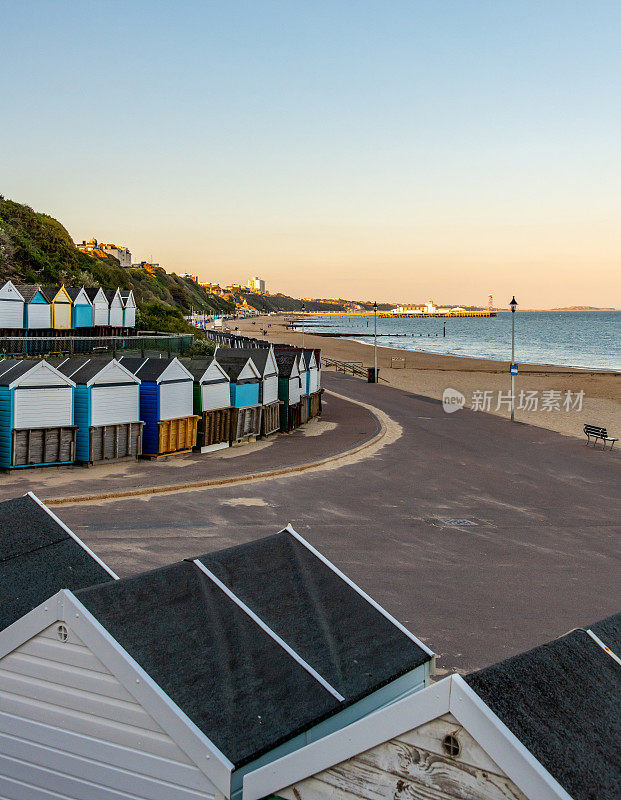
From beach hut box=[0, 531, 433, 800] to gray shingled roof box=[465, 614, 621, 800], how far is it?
157 cm

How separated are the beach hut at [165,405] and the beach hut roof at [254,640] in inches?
713

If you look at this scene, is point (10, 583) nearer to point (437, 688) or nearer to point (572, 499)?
point (437, 688)

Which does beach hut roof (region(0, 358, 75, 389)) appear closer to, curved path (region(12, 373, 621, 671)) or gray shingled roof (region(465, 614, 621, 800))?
curved path (region(12, 373, 621, 671))

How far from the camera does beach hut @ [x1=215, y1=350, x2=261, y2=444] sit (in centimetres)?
2664

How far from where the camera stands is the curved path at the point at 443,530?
38.1ft

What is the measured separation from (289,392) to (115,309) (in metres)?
25.6

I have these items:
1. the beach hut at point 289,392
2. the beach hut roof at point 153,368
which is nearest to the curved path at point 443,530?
the beach hut at point 289,392

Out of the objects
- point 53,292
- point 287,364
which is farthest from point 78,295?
point 287,364

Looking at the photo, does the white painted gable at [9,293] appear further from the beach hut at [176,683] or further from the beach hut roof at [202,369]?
the beach hut at [176,683]

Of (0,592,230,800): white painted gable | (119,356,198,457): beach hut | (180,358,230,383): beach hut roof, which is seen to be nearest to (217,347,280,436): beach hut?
(180,358,230,383): beach hut roof

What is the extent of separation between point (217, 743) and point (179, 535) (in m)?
11.3

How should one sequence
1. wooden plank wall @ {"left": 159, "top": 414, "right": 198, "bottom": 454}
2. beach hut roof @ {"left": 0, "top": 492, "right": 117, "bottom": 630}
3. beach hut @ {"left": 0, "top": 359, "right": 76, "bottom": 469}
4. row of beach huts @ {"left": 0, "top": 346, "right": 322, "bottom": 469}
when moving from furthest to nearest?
wooden plank wall @ {"left": 159, "top": 414, "right": 198, "bottom": 454}, row of beach huts @ {"left": 0, "top": 346, "right": 322, "bottom": 469}, beach hut @ {"left": 0, "top": 359, "right": 76, "bottom": 469}, beach hut roof @ {"left": 0, "top": 492, "right": 117, "bottom": 630}

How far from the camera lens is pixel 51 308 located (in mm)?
40906

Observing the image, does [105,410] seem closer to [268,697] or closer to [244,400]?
[244,400]
